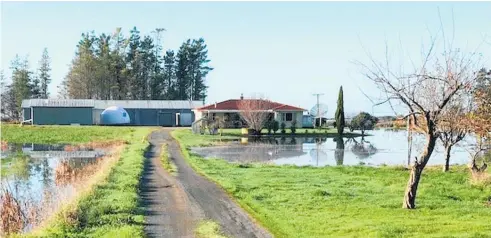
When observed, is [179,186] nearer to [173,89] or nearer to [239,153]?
[239,153]

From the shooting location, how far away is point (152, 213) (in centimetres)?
1262

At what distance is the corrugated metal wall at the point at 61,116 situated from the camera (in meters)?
56.4

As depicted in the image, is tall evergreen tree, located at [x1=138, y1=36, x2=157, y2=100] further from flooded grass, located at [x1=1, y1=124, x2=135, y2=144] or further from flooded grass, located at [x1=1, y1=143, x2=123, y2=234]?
flooded grass, located at [x1=1, y1=143, x2=123, y2=234]

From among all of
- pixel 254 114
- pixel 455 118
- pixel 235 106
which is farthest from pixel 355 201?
pixel 235 106

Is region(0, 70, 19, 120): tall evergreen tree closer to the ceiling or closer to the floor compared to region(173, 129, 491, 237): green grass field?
closer to the ceiling

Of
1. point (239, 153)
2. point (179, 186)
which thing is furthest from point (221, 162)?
point (179, 186)

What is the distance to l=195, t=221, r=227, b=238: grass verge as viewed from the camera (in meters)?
10.4

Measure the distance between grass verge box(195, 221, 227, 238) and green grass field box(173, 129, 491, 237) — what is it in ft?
3.55

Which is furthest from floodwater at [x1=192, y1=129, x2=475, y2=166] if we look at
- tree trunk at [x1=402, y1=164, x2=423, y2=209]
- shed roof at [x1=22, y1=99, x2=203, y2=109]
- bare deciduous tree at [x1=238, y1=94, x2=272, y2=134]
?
shed roof at [x1=22, y1=99, x2=203, y2=109]

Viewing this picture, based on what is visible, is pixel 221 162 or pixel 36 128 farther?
pixel 36 128

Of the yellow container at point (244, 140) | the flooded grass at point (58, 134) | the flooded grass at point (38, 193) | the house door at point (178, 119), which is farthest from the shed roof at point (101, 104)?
the flooded grass at point (38, 193)

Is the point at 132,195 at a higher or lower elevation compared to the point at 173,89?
lower

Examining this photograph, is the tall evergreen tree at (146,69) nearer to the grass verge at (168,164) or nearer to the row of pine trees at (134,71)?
the row of pine trees at (134,71)

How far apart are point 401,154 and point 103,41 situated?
5569cm
